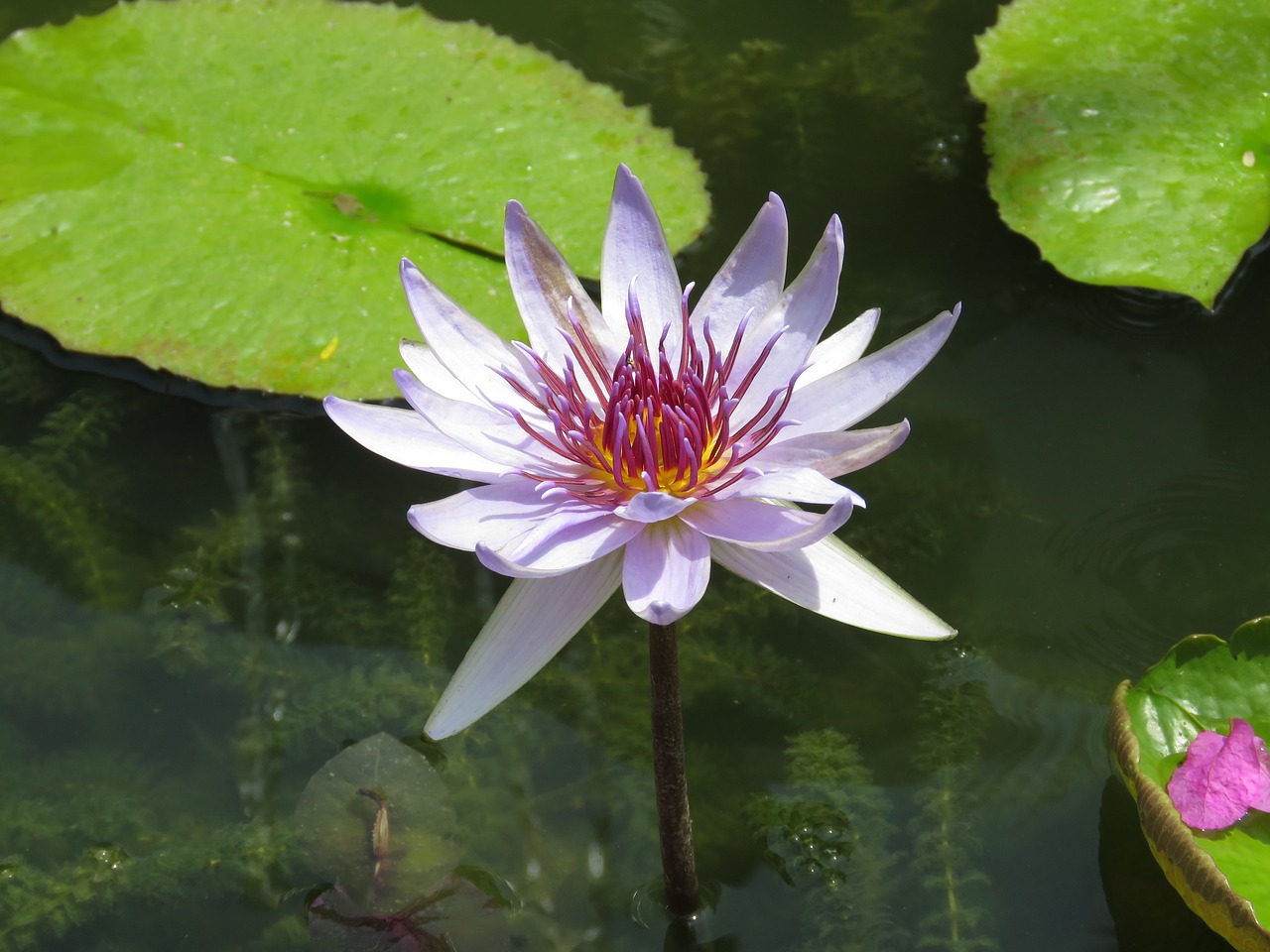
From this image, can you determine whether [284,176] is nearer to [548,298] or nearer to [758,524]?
[548,298]

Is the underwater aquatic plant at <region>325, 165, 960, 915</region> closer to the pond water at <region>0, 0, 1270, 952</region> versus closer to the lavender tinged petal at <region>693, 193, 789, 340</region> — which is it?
the lavender tinged petal at <region>693, 193, 789, 340</region>

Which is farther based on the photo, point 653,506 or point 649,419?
point 649,419

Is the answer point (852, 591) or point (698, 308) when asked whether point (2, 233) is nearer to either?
point (698, 308)

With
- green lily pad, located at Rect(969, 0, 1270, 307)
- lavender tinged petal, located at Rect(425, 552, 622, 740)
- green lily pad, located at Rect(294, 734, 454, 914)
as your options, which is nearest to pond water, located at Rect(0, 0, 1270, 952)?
green lily pad, located at Rect(294, 734, 454, 914)

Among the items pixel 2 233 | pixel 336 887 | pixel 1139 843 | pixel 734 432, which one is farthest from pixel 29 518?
pixel 1139 843

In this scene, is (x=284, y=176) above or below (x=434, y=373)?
below

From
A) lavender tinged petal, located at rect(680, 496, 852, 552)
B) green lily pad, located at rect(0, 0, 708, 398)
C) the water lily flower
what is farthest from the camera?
green lily pad, located at rect(0, 0, 708, 398)

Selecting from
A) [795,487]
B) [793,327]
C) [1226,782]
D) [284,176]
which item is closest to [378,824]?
[795,487]
